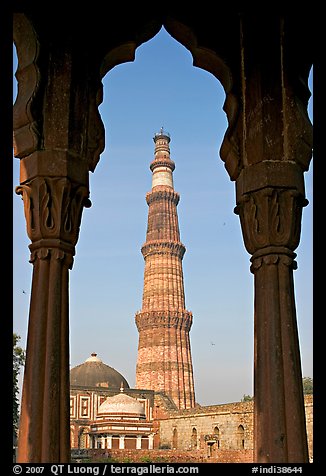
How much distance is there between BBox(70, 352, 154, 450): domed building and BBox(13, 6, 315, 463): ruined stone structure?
37682 mm

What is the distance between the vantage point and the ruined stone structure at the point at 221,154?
13.6 ft

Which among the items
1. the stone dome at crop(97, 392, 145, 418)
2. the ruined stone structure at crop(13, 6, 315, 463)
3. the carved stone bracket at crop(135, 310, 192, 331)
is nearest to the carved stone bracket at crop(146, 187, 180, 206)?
the carved stone bracket at crop(135, 310, 192, 331)

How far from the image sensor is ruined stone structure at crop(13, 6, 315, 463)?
13.6ft

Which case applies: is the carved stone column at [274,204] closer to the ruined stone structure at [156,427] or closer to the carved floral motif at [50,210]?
the carved floral motif at [50,210]

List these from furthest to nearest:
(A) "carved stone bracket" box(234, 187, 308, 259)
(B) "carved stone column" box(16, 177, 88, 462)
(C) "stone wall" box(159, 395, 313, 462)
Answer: (C) "stone wall" box(159, 395, 313, 462) → (A) "carved stone bracket" box(234, 187, 308, 259) → (B) "carved stone column" box(16, 177, 88, 462)

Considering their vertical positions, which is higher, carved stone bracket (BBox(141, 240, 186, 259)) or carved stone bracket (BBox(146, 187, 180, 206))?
carved stone bracket (BBox(146, 187, 180, 206))

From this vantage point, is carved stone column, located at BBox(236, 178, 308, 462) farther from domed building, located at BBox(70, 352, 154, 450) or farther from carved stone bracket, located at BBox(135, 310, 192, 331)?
carved stone bracket, located at BBox(135, 310, 192, 331)

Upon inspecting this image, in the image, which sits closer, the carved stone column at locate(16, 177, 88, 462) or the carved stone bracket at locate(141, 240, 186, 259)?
the carved stone column at locate(16, 177, 88, 462)

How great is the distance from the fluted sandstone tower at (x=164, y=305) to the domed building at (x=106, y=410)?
4349 millimetres

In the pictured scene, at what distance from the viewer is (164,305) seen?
203 feet

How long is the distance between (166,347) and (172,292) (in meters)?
5.15

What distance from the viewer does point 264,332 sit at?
434cm

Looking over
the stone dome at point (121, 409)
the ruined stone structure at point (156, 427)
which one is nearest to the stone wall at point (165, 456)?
the ruined stone structure at point (156, 427)
